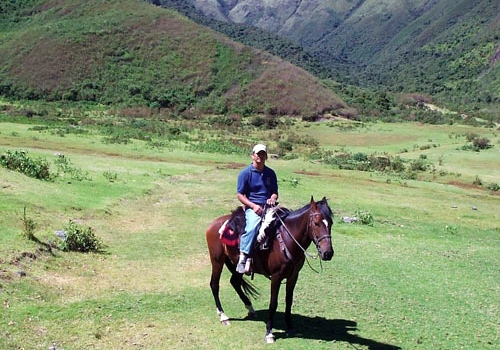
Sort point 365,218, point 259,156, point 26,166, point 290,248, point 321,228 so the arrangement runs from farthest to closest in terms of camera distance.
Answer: point 26,166 → point 365,218 → point 259,156 → point 290,248 → point 321,228

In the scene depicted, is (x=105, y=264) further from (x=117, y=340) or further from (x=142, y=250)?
(x=117, y=340)

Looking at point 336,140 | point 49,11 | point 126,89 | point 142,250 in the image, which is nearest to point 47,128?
point 336,140

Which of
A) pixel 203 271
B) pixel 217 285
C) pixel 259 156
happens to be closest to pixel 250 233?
pixel 259 156

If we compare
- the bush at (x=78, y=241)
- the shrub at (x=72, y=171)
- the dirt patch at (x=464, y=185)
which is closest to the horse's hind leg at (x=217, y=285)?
the bush at (x=78, y=241)

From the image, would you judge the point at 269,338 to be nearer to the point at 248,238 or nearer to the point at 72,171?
the point at 248,238

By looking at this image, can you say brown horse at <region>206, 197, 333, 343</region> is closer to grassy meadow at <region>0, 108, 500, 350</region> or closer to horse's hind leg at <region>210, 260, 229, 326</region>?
horse's hind leg at <region>210, 260, 229, 326</region>

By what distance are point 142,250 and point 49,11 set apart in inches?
4499

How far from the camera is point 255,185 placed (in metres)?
9.02

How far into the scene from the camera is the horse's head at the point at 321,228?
25.9ft

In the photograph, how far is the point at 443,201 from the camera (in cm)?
2688

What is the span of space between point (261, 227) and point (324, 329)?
2398 millimetres

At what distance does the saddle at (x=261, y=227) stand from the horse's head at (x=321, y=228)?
2.43ft

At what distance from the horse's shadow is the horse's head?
1.99 metres

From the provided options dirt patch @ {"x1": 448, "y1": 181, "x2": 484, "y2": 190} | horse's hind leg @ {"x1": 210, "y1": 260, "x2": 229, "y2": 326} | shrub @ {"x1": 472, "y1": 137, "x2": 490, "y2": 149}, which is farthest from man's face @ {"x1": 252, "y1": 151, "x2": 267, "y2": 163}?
shrub @ {"x1": 472, "y1": 137, "x2": 490, "y2": 149}
